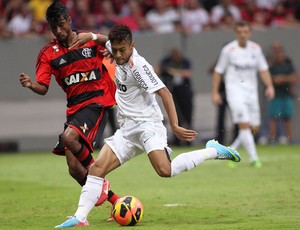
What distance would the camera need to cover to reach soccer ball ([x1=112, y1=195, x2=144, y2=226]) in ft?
32.0

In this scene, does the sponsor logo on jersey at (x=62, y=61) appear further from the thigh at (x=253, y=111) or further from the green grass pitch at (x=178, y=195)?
the thigh at (x=253, y=111)

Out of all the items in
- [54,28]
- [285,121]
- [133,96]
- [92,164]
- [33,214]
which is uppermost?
[54,28]

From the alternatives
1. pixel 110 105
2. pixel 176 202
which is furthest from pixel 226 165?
pixel 110 105

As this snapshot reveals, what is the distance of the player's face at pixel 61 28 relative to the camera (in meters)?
10.5

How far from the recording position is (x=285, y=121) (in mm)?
24031

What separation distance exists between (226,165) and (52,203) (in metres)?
6.47

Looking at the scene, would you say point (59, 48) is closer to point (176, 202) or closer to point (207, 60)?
point (176, 202)

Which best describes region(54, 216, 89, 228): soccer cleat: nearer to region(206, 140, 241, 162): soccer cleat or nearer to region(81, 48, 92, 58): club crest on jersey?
region(206, 140, 241, 162): soccer cleat

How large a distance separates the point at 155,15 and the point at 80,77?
1335 centimetres

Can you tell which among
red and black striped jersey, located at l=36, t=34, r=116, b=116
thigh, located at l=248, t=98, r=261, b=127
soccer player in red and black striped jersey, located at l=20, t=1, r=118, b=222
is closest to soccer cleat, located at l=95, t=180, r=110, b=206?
soccer player in red and black striped jersey, located at l=20, t=1, r=118, b=222

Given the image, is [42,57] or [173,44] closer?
[42,57]

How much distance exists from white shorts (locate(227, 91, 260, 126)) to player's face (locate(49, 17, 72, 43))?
23.1 ft

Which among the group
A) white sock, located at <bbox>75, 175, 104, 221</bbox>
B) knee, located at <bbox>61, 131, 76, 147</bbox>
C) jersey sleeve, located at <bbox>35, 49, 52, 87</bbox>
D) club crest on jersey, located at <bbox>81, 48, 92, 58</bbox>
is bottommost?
white sock, located at <bbox>75, 175, 104, 221</bbox>

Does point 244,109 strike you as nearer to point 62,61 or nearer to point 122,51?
point 62,61
